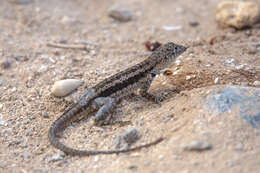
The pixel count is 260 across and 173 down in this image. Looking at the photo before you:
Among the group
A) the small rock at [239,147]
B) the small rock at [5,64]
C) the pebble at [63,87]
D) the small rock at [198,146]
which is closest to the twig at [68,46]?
the small rock at [5,64]

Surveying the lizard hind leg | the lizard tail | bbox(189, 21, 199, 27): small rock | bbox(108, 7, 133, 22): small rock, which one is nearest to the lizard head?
the lizard hind leg

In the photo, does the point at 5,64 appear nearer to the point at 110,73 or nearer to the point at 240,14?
the point at 110,73

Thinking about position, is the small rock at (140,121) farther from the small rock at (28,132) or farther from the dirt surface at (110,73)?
the small rock at (28,132)

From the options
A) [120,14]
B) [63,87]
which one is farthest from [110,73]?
[120,14]

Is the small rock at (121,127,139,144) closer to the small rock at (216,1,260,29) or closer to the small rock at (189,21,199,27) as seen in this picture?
the small rock at (216,1,260,29)

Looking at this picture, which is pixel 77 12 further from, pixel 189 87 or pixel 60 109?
pixel 189 87
